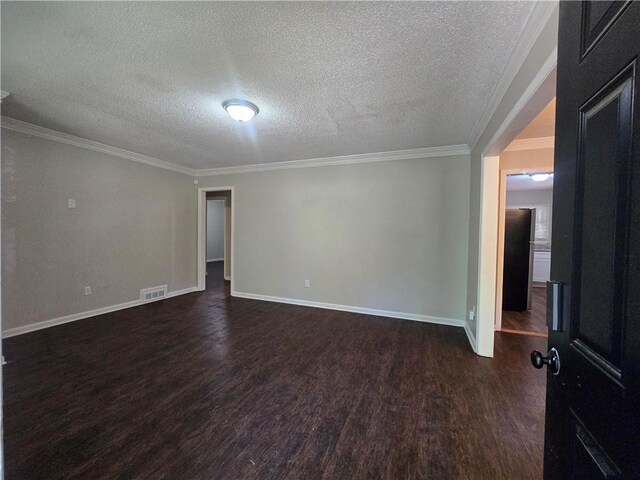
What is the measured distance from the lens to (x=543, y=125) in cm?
263

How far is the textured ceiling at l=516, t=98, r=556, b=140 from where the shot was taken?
2.31 meters

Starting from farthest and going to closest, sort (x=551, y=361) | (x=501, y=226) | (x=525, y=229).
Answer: (x=525, y=229) → (x=501, y=226) → (x=551, y=361)

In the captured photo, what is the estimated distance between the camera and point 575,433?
2.27 feet

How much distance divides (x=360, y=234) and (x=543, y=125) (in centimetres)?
241

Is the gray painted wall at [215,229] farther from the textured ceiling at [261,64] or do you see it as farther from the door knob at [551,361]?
the door knob at [551,361]

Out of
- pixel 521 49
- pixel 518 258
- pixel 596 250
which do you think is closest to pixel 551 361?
pixel 596 250

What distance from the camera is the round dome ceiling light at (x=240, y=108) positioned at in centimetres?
238

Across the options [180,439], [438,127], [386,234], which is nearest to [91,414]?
[180,439]

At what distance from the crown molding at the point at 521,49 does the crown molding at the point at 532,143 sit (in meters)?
1.00

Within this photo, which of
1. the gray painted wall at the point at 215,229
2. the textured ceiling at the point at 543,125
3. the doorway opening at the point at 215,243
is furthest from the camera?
the gray painted wall at the point at 215,229

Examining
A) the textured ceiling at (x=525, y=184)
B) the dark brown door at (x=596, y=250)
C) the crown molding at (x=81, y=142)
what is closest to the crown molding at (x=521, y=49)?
the dark brown door at (x=596, y=250)

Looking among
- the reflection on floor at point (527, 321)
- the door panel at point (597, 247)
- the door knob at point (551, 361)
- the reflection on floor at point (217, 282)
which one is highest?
the door panel at point (597, 247)

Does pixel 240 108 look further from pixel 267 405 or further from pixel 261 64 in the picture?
pixel 267 405

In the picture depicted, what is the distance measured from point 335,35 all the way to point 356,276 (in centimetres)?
314
